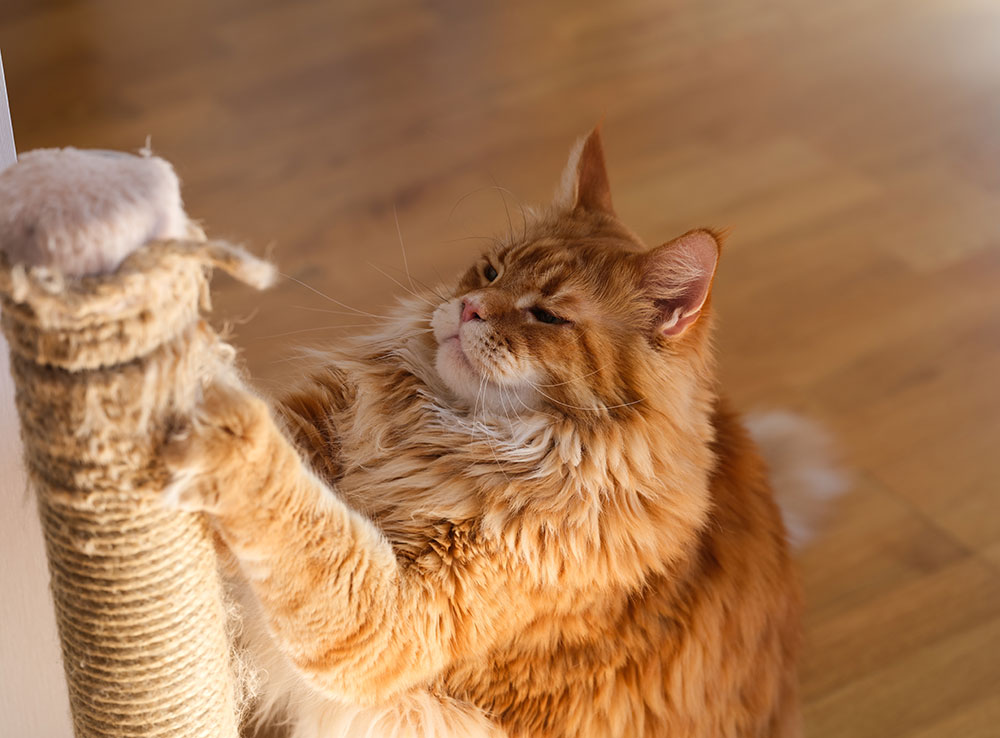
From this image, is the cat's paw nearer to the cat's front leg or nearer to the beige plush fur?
the cat's front leg

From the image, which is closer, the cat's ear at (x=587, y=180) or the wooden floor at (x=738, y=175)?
the cat's ear at (x=587, y=180)

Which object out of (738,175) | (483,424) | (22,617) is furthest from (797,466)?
(22,617)

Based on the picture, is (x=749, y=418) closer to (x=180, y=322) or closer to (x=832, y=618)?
(x=832, y=618)

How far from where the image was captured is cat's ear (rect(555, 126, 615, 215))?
139 cm

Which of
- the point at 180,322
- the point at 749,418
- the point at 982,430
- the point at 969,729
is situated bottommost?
the point at 969,729

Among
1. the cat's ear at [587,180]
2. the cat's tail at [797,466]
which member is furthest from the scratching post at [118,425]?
the cat's tail at [797,466]

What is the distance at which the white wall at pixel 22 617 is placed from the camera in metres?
1.17

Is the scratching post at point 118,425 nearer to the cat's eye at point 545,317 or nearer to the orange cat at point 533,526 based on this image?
the orange cat at point 533,526

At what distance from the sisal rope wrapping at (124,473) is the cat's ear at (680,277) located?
1.65 ft

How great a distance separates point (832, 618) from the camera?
1.96 metres

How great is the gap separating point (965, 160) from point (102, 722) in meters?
2.69

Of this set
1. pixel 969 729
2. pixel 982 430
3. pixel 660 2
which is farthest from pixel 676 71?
pixel 969 729

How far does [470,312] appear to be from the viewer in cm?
122

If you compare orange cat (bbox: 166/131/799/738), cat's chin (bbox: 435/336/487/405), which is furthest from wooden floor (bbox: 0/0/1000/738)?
cat's chin (bbox: 435/336/487/405)
